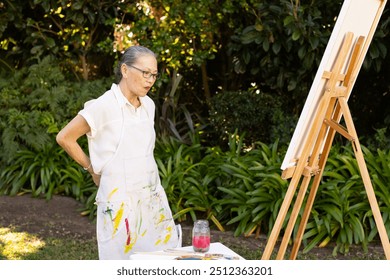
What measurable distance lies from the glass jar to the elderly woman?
1.48ft

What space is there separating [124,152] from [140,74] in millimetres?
414

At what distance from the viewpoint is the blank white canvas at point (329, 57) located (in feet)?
13.4

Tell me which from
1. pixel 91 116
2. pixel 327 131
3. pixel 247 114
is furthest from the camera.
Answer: pixel 247 114

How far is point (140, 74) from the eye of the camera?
411cm

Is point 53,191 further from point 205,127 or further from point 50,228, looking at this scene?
point 205,127

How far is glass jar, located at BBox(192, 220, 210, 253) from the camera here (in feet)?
12.6

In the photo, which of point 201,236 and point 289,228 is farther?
point 289,228

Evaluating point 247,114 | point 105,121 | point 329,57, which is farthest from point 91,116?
point 247,114

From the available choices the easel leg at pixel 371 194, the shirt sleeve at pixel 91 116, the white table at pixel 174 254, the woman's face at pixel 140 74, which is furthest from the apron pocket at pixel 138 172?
the easel leg at pixel 371 194

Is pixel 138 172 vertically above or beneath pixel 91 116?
beneath

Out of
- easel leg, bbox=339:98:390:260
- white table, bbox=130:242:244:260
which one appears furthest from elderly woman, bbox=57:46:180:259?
easel leg, bbox=339:98:390:260

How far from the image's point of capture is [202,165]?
757 cm

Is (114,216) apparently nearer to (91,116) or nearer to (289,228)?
(91,116)

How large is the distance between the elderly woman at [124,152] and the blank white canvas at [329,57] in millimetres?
750
